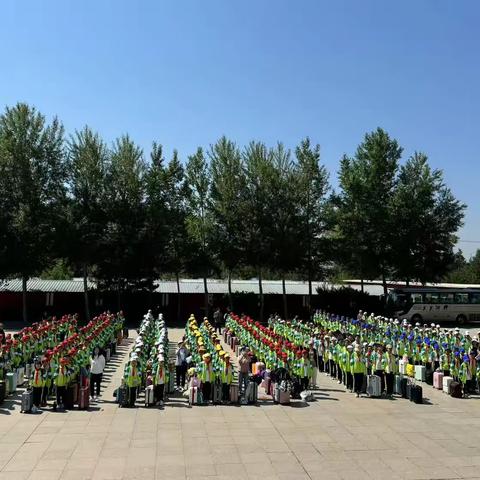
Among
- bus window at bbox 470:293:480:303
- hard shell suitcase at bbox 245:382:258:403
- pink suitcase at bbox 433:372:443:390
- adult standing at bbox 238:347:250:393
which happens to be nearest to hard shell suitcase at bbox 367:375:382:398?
pink suitcase at bbox 433:372:443:390

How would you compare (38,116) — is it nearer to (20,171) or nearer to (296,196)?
(20,171)

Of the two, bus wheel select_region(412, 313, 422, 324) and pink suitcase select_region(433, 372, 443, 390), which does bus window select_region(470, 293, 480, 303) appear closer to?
bus wheel select_region(412, 313, 422, 324)

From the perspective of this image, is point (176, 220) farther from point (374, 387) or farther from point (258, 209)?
point (374, 387)

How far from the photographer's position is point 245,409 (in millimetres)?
14859

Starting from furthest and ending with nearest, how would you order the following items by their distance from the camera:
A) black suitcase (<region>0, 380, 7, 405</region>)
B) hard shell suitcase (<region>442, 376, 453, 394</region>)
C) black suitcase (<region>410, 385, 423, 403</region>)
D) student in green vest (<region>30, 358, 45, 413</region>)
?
hard shell suitcase (<region>442, 376, 453, 394</region>)
black suitcase (<region>410, 385, 423, 403</region>)
black suitcase (<region>0, 380, 7, 405</region>)
student in green vest (<region>30, 358, 45, 413</region>)

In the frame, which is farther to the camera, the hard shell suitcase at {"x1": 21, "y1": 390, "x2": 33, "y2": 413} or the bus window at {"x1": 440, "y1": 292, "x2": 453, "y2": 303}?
the bus window at {"x1": 440, "y1": 292, "x2": 453, "y2": 303}

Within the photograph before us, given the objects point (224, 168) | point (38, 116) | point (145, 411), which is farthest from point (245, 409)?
point (38, 116)

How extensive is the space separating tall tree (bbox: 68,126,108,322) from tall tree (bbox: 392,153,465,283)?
72.0 ft

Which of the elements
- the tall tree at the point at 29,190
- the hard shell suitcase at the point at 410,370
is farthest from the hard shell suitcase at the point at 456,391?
the tall tree at the point at 29,190

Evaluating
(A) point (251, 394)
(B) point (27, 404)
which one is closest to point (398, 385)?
(A) point (251, 394)

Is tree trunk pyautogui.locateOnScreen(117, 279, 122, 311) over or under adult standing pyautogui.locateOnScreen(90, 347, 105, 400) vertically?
over

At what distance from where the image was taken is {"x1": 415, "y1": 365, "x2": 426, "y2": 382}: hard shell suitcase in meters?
19.4

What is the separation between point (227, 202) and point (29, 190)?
44.8ft

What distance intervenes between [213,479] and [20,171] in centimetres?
3293
